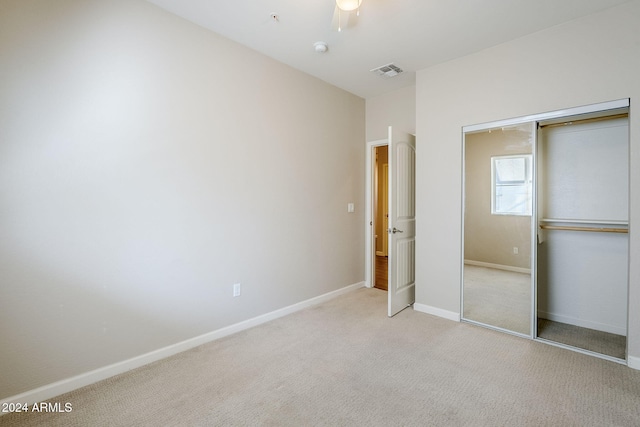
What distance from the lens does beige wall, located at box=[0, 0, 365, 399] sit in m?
1.86

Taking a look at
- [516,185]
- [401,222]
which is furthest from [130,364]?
[516,185]

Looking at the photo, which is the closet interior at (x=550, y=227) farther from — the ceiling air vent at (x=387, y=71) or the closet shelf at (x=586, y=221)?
the ceiling air vent at (x=387, y=71)

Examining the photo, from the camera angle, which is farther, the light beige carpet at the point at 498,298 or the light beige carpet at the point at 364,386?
the light beige carpet at the point at 498,298

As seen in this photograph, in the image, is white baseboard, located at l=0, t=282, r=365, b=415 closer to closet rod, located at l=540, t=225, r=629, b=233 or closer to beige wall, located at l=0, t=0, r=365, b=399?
beige wall, located at l=0, t=0, r=365, b=399

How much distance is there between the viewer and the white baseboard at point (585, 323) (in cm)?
→ 278

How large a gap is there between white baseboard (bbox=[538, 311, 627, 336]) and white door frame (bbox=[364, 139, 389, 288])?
212cm

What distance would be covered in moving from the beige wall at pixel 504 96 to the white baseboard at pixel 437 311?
4 cm

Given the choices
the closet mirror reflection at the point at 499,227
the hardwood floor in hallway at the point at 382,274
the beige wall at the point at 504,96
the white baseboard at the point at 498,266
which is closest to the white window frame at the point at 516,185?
the closet mirror reflection at the point at 499,227

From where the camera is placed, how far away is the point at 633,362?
226 centimetres

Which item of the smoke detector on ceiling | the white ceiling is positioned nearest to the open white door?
the white ceiling

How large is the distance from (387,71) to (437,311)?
2.87 metres

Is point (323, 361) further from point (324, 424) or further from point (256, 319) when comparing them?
point (256, 319)

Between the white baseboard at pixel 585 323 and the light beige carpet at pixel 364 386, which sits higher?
the white baseboard at pixel 585 323

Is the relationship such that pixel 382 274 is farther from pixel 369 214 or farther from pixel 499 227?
pixel 499 227
